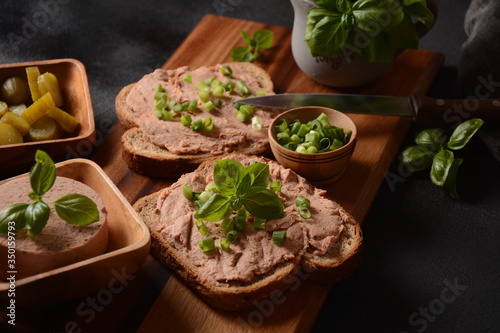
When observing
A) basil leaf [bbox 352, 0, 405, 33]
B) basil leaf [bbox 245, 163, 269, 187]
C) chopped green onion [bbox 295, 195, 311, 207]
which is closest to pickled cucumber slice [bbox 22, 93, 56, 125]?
basil leaf [bbox 245, 163, 269, 187]

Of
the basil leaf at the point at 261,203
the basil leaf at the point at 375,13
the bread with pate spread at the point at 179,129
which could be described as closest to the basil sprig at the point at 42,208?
the basil leaf at the point at 261,203

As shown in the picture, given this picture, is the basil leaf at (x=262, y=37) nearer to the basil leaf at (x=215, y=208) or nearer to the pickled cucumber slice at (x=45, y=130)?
the pickled cucumber slice at (x=45, y=130)

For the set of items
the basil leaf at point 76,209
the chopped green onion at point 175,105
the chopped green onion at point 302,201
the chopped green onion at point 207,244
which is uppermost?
the basil leaf at point 76,209

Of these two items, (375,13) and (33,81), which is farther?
(33,81)

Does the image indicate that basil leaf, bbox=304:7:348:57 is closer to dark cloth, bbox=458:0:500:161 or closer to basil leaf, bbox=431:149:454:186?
basil leaf, bbox=431:149:454:186

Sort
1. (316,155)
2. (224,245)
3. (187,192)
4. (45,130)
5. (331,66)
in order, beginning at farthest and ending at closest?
(331,66)
(45,130)
(316,155)
(187,192)
(224,245)

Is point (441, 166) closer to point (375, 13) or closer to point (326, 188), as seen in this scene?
point (326, 188)

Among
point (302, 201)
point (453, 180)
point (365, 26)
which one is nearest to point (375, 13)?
point (365, 26)
